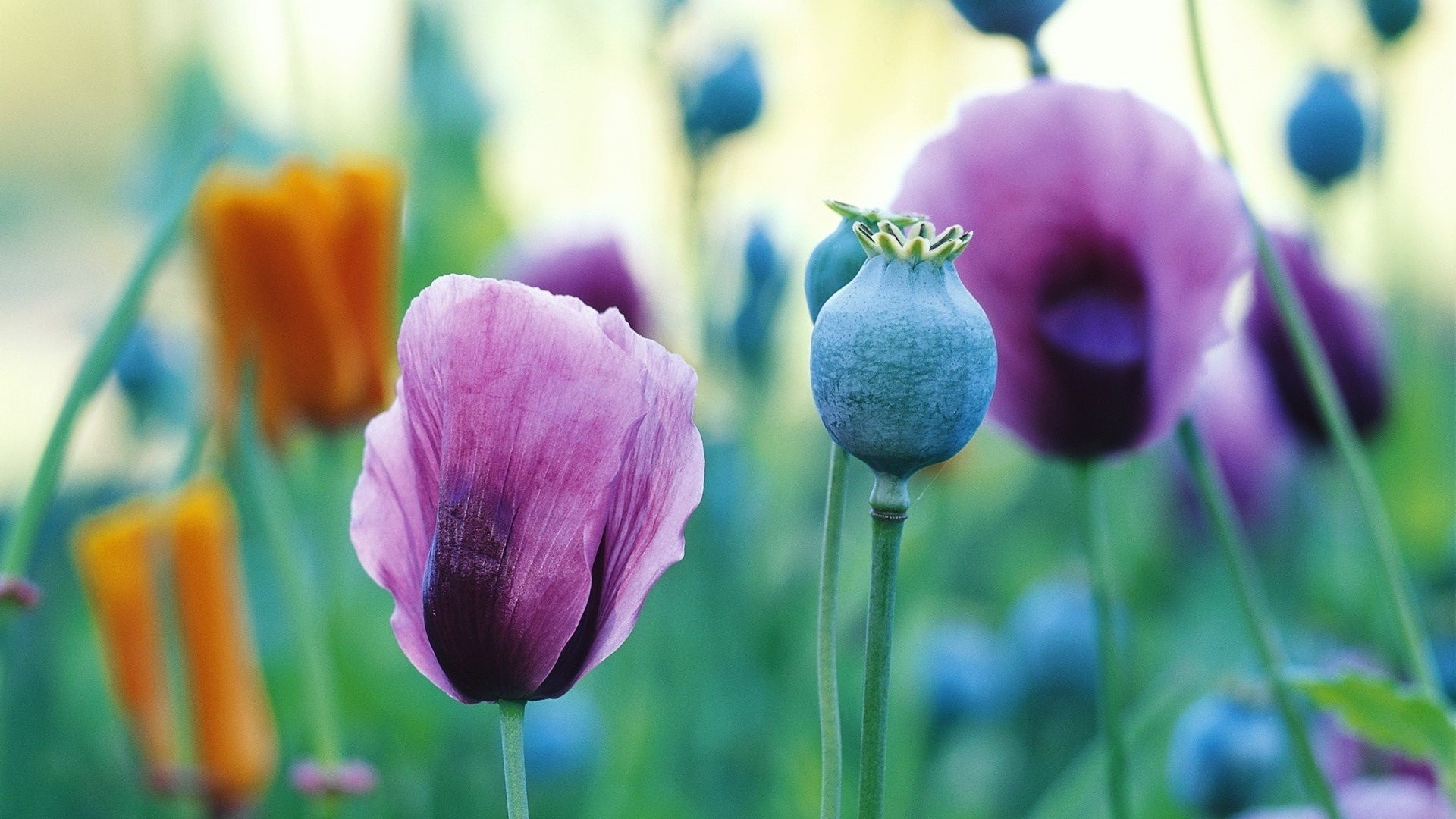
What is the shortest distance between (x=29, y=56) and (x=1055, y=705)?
666 millimetres

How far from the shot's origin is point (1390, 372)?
0.49m

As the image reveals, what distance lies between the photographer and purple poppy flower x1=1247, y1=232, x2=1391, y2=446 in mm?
436

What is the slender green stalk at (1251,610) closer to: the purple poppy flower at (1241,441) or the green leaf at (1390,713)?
the green leaf at (1390,713)

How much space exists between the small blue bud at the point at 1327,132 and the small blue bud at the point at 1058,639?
189 millimetres

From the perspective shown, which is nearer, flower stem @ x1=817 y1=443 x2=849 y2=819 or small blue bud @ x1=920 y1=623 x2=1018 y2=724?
flower stem @ x1=817 y1=443 x2=849 y2=819

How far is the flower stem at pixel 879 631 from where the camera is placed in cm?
18

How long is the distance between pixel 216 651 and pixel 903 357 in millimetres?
325

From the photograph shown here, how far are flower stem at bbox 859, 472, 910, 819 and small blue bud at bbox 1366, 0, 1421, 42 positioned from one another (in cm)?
41

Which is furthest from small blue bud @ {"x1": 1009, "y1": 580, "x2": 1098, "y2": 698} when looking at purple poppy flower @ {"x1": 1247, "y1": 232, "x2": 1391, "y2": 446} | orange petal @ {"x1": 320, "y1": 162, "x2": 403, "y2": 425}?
orange petal @ {"x1": 320, "y1": 162, "x2": 403, "y2": 425}

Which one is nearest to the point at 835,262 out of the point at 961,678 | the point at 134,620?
the point at 134,620

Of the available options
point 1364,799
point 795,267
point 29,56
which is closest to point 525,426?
point 1364,799

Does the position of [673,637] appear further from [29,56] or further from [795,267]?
[29,56]

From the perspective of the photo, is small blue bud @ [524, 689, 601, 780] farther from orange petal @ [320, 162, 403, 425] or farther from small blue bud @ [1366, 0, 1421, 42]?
small blue bud @ [1366, 0, 1421, 42]

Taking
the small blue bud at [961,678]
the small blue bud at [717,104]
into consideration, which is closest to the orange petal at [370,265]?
the small blue bud at [717,104]
